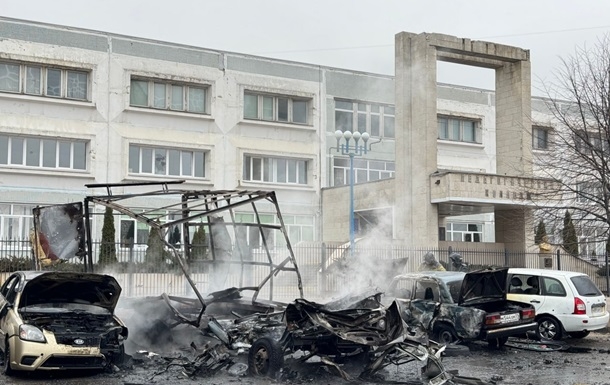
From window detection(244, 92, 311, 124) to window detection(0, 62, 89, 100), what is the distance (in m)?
8.05

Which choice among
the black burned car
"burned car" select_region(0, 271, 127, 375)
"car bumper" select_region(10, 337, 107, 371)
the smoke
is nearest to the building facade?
the smoke

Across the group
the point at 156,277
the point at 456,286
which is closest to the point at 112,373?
the point at 456,286

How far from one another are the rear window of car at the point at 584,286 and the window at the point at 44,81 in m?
23.8

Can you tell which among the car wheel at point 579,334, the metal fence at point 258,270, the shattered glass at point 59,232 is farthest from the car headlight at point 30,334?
the car wheel at point 579,334

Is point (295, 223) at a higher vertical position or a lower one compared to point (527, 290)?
higher

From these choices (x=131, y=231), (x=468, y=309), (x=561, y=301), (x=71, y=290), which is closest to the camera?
(x=71, y=290)

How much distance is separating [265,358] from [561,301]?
8.00 meters

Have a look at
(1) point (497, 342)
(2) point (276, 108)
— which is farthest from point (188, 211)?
(2) point (276, 108)

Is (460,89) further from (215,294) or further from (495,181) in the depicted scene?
(215,294)

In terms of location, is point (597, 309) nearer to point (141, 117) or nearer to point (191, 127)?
point (191, 127)

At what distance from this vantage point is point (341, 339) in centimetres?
1038

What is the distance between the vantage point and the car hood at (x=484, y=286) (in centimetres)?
1377

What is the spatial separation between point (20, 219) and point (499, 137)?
68.3ft

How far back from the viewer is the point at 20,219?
30.9m
